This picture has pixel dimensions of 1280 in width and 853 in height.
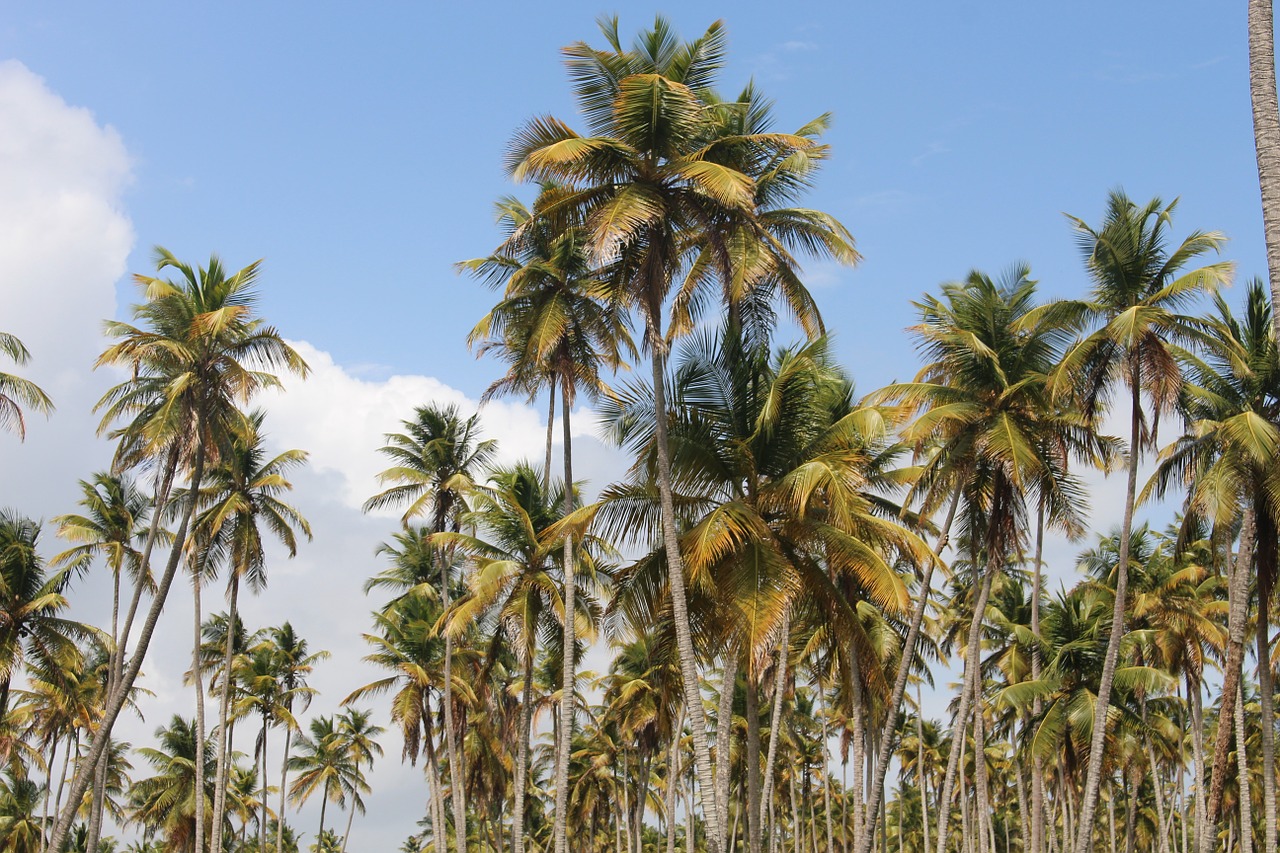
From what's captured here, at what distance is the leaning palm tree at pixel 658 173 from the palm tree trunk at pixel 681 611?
Result: 2 cm

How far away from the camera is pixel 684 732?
61.3m

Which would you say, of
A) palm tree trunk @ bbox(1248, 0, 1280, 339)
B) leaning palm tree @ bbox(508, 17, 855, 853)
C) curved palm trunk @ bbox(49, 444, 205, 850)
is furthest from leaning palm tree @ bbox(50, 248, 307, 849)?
palm tree trunk @ bbox(1248, 0, 1280, 339)

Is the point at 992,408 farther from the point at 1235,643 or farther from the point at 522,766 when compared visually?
the point at 522,766

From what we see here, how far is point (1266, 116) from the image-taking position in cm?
1402

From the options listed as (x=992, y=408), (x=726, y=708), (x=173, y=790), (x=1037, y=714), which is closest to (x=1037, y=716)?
(x=1037, y=714)

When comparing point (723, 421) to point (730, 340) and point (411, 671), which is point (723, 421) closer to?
point (730, 340)

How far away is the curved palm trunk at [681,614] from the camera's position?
18.1 m

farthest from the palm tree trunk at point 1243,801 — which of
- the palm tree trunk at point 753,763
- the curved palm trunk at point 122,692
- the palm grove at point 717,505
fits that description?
the curved palm trunk at point 122,692

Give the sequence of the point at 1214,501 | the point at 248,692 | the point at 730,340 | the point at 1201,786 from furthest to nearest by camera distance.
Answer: the point at 248,692 < the point at 1201,786 < the point at 1214,501 < the point at 730,340

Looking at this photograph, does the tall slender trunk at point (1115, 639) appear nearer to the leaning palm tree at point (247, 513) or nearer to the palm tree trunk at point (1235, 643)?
the palm tree trunk at point (1235, 643)

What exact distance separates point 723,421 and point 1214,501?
37.9 feet

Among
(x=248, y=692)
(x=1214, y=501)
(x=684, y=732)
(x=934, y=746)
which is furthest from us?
(x=934, y=746)

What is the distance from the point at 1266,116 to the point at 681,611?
1012 centimetres

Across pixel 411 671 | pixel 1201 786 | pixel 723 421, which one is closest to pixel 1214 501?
pixel 723 421
